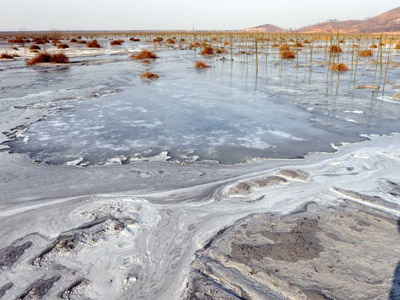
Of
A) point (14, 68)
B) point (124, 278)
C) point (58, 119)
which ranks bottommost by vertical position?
point (124, 278)

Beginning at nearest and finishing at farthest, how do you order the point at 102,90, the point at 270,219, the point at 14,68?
1. the point at 270,219
2. the point at 102,90
3. the point at 14,68

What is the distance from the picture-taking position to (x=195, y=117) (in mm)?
7805

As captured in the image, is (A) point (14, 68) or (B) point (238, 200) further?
(A) point (14, 68)

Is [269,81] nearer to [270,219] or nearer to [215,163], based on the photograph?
[215,163]

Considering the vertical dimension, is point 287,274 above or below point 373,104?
below

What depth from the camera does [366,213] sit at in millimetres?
3619

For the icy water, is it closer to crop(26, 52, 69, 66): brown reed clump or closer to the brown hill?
crop(26, 52, 69, 66): brown reed clump

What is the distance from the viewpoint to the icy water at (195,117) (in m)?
5.74

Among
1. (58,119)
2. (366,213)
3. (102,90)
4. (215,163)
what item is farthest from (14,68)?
(366,213)

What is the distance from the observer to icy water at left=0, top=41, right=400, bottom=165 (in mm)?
5742

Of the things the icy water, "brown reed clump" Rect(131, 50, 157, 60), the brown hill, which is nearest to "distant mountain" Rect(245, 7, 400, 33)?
the brown hill

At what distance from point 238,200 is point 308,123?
4013 mm

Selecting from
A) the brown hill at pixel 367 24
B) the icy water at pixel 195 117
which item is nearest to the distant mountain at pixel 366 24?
the brown hill at pixel 367 24

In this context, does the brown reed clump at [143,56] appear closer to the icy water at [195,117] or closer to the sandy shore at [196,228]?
the icy water at [195,117]
